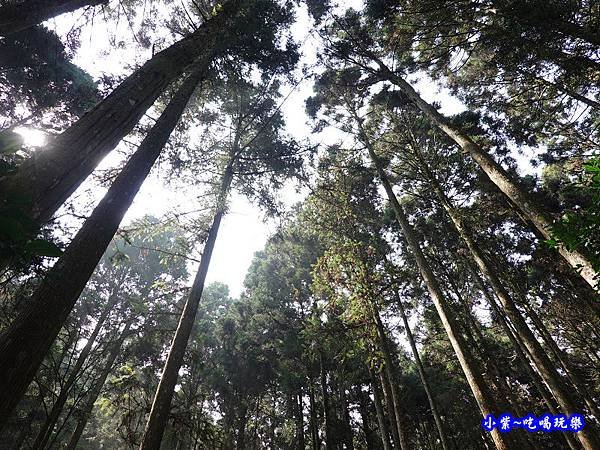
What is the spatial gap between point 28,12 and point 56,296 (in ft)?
10.2

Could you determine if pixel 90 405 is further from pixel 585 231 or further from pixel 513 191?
pixel 513 191

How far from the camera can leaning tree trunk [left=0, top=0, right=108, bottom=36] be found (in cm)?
298

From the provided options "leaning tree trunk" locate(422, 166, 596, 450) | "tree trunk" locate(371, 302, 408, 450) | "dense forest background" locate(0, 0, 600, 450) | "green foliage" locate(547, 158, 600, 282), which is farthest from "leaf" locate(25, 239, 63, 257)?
"leaning tree trunk" locate(422, 166, 596, 450)

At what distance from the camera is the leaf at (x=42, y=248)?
3.64 feet

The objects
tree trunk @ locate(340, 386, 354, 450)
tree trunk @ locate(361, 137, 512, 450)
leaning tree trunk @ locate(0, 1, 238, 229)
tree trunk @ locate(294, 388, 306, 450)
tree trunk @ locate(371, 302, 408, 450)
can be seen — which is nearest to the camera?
leaning tree trunk @ locate(0, 1, 238, 229)

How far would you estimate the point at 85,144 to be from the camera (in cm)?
242

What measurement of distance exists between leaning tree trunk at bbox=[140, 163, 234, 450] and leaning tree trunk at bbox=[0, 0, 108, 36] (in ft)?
17.9

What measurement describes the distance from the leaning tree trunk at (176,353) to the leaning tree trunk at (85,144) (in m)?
4.95

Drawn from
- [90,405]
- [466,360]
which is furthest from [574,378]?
[90,405]

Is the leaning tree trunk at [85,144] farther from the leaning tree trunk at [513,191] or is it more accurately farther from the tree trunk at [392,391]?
the tree trunk at [392,391]

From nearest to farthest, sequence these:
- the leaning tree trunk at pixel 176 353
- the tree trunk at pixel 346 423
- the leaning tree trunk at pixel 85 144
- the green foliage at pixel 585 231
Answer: the leaning tree trunk at pixel 85 144 → the green foliage at pixel 585 231 → the leaning tree trunk at pixel 176 353 → the tree trunk at pixel 346 423

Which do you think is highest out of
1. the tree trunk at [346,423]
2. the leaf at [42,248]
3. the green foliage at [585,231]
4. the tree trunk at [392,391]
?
the tree trunk at [346,423]

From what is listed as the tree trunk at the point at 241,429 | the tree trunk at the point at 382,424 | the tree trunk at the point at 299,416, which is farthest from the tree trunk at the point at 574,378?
the tree trunk at the point at 241,429

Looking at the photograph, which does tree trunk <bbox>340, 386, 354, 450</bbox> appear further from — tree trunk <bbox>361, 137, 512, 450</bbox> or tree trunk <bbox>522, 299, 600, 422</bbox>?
tree trunk <bbox>361, 137, 512, 450</bbox>
